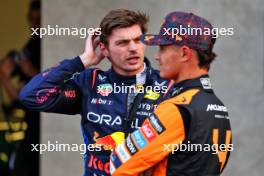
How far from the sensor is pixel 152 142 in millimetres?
2883

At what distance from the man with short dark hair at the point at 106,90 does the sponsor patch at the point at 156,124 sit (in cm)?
55

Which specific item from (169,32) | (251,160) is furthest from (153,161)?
(251,160)

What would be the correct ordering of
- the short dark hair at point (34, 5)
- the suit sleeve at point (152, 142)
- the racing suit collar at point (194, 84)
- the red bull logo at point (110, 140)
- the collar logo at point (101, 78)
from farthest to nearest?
the short dark hair at point (34, 5) < the collar logo at point (101, 78) < the red bull logo at point (110, 140) < the racing suit collar at point (194, 84) < the suit sleeve at point (152, 142)

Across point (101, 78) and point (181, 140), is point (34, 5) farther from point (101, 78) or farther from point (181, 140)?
point (181, 140)

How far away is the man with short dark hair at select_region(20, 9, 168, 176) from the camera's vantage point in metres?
3.47

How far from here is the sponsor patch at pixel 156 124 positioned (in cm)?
285

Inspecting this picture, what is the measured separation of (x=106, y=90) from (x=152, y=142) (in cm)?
78

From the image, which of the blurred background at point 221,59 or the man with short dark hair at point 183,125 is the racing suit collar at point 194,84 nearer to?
the man with short dark hair at point 183,125

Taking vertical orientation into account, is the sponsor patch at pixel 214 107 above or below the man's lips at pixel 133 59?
below

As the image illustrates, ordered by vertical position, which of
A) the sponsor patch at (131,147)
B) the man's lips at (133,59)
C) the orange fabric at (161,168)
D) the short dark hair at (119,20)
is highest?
the short dark hair at (119,20)

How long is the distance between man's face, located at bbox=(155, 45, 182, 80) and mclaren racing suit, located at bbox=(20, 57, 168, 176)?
1.51 feet

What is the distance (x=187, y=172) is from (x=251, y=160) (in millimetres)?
2773

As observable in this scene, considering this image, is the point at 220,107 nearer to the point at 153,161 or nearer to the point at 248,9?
the point at 153,161

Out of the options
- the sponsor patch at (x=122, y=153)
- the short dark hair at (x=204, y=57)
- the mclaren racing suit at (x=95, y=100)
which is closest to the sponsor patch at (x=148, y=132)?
the sponsor patch at (x=122, y=153)
